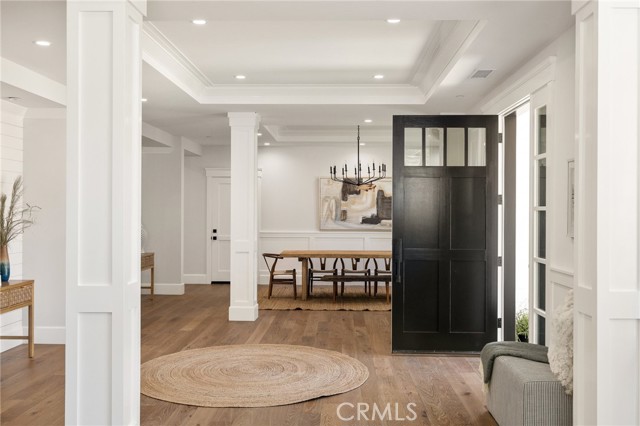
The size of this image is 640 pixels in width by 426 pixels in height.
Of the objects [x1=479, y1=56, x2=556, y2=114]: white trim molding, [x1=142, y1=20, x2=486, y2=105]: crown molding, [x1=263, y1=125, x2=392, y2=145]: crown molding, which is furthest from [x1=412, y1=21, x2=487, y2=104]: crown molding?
[x1=263, y1=125, x2=392, y2=145]: crown molding

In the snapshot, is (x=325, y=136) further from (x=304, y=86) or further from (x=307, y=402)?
(x=307, y=402)

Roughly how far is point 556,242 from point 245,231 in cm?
400

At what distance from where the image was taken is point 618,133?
265 centimetres

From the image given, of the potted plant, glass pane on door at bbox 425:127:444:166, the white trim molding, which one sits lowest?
the potted plant

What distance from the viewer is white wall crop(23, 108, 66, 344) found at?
5789mm

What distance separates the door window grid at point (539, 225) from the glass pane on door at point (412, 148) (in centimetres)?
119

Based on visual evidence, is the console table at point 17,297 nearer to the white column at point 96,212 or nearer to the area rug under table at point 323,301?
the white column at point 96,212

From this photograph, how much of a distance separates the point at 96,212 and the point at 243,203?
4.15 meters

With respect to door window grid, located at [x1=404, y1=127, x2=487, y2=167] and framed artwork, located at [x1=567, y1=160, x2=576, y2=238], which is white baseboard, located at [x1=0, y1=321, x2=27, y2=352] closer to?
door window grid, located at [x1=404, y1=127, x2=487, y2=167]

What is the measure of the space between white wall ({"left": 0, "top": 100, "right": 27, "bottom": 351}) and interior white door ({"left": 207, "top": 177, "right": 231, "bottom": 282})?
4856mm

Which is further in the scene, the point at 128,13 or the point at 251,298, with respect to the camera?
the point at 251,298

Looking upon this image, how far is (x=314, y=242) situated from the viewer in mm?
10469

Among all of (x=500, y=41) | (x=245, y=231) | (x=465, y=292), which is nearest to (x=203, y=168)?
(x=245, y=231)

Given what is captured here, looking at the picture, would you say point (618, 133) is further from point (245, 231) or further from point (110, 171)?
point (245, 231)
